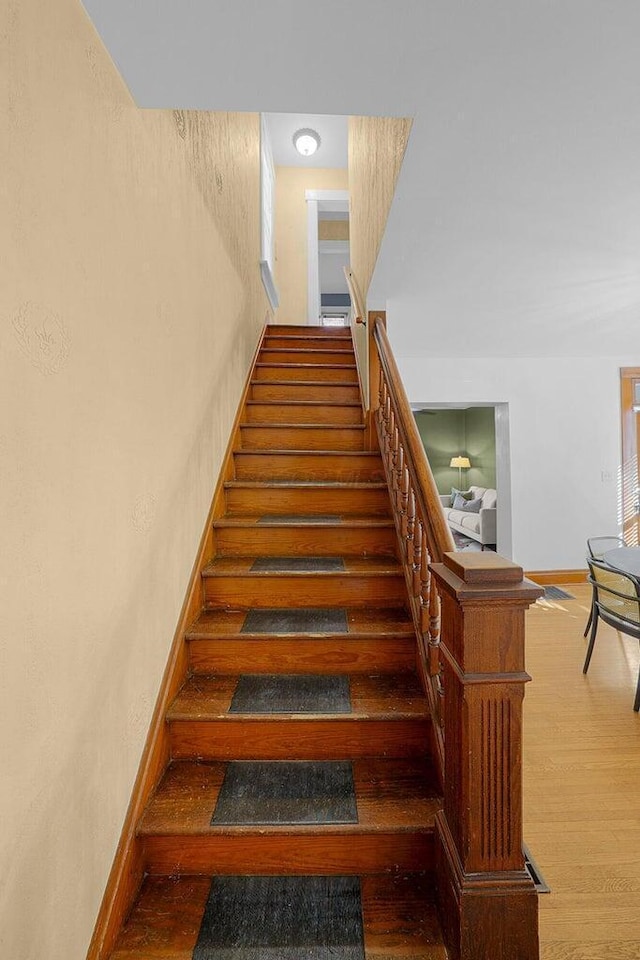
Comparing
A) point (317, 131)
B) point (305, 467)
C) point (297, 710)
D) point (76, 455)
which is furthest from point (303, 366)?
point (317, 131)

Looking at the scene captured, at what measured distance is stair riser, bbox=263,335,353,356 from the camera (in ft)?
14.0

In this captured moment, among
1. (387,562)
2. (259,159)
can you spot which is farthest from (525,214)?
(259,159)

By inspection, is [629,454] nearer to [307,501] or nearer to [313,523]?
[307,501]

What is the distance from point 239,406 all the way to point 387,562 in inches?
58.5

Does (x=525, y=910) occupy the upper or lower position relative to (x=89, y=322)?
lower

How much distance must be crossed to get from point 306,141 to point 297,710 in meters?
6.12

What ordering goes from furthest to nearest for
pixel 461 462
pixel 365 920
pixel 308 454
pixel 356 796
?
pixel 461 462 < pixel 308 454 < pixel 356 796 < pixel 365 920

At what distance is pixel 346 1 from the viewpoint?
3.12 feet

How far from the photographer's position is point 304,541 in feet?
7.87

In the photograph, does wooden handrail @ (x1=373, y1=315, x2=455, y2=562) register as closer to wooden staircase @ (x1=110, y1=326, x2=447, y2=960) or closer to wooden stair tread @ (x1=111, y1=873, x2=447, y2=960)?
wooden staircase @ (x1=110, y1=326, x2=447, y2=960)

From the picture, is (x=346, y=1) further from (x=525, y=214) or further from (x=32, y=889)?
(x=32, y=889)

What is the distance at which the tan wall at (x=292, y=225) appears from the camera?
612 centimetres

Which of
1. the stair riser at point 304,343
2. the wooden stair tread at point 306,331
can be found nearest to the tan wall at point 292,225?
the wooden stair tread at point 306,331

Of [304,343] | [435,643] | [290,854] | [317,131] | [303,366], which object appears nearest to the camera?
[290,854]
